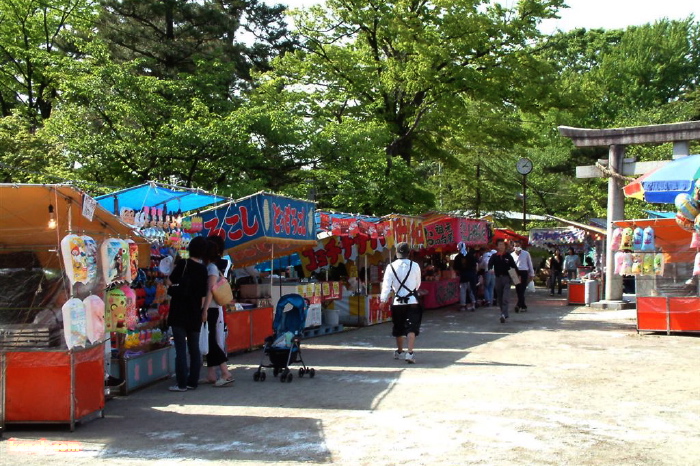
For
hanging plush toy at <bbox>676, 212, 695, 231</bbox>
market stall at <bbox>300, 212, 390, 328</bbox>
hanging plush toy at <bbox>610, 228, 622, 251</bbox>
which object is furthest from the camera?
Answer: market stall at <bbox>300, 212, 390, 328</bbox>

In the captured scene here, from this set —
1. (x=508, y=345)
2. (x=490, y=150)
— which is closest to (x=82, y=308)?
(x=508, y=345)

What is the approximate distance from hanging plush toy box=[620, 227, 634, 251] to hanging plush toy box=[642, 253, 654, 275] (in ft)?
1.22

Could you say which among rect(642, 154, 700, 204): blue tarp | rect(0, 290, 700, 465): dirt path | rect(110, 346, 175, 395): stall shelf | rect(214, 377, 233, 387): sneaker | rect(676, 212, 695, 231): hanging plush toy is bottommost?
rect(0, 290, 700, 465): dirt path

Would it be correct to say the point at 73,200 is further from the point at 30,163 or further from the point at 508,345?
the point at 30,163

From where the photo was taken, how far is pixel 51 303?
25.8 ft

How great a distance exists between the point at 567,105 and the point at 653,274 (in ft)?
45.1

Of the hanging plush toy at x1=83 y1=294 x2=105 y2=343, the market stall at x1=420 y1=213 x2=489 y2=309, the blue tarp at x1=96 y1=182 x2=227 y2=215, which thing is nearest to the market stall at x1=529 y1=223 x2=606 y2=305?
the market stall at x1=420 y1=213 x2=489 y2=309

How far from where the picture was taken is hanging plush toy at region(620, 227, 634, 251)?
1477 centimetres

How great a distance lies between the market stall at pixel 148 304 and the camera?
28.9 ft

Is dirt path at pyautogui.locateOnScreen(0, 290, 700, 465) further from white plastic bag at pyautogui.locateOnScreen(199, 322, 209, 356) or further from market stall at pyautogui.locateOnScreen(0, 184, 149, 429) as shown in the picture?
white plastic bag at pyautogui.locateOnScreen(199, 322, 209, 356)

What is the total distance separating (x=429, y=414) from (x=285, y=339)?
9.38 ft

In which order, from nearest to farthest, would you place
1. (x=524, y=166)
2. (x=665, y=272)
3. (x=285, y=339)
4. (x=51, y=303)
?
1. (x=51, y=303)
2. (x=285, y=339)
3. (x=665, y=272)
4. (x=524, y=166)

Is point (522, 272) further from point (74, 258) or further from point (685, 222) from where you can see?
point (74, 258)

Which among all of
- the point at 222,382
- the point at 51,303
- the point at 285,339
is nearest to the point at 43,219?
the point at 51,303
